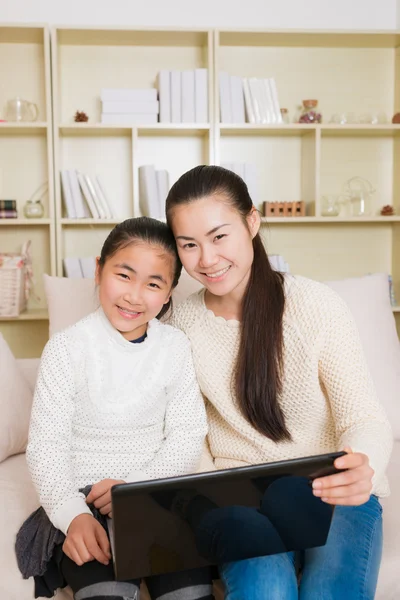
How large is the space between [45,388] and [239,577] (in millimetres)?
476

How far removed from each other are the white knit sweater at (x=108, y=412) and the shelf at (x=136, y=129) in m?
1.75

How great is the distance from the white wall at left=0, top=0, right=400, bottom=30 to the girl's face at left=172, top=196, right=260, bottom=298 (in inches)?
80.9

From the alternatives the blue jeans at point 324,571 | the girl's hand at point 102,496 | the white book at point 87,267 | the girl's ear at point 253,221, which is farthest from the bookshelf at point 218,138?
the blue jeans at point 324,571

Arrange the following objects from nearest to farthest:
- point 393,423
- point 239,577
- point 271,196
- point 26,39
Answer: point 239,577 → point 393,423 → point 26,39 → point 271,196

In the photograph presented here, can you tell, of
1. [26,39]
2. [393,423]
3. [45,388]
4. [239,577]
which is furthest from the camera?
[26,39]

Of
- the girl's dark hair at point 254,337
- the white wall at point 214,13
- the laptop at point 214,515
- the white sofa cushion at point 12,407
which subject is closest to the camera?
the laptop at point 214,515

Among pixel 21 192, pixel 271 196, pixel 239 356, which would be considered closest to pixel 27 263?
pixel 21 192

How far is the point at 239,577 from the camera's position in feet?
3.44

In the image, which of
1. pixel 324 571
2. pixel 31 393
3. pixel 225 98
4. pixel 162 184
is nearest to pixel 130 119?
pixel 162 184

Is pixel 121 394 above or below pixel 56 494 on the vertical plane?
above

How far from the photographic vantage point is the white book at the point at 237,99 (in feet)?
9.59

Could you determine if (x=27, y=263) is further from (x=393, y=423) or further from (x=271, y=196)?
(x=393, y=423)

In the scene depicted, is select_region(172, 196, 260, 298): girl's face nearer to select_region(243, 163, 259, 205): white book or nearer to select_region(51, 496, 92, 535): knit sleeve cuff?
select_region(51, 496, 92, 535): knit sleeve cuff

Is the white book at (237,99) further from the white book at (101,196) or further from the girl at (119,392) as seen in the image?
the girl at (119,392)
